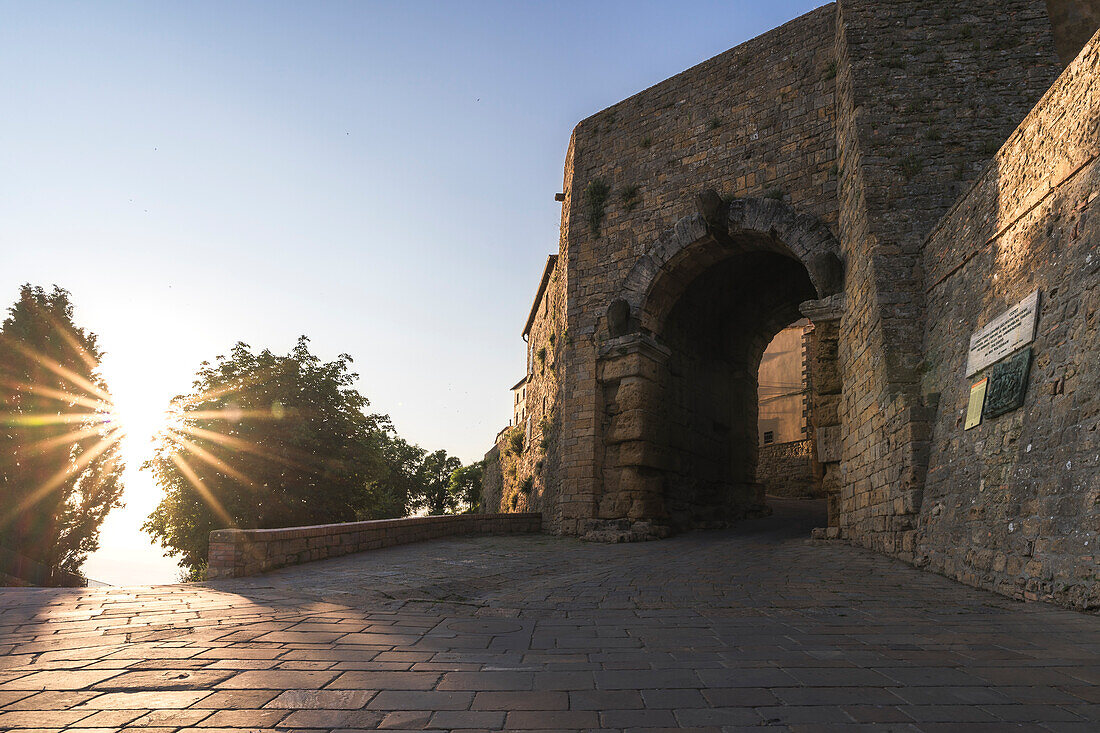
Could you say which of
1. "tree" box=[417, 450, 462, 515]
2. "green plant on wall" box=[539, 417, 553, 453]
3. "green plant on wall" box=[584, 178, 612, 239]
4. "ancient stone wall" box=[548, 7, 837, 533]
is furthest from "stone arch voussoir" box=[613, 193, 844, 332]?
"tree" box=[417, 450, 462, 515]

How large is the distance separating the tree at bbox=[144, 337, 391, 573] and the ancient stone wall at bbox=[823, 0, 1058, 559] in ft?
36.4

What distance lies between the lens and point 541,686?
8.81 ft

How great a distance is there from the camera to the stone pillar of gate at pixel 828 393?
380 inches

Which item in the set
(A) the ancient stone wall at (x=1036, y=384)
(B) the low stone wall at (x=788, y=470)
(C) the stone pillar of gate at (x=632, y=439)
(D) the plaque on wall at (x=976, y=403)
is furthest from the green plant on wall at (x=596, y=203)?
(B) the low stone wall at (x=788, y=470)

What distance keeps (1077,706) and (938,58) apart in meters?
9.42

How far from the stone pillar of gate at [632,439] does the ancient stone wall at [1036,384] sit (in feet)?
16.4

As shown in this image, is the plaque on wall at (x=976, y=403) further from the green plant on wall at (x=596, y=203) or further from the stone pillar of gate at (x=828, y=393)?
the green plant on wall at (x=596, y=203)

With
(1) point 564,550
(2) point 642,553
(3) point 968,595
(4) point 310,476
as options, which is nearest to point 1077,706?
(3) point 968,595

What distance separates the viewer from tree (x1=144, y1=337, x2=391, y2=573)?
574 inches

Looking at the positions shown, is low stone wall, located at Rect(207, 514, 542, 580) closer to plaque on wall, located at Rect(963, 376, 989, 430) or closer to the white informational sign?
plaque on wall, located at Rect(963, 376, 989, 430)

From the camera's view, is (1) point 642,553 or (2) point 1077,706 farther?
(1) point 642,553

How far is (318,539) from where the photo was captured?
7996 millimetres

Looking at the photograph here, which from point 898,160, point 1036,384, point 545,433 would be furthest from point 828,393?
point 545,433

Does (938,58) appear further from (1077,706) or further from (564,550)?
(1077,706)
